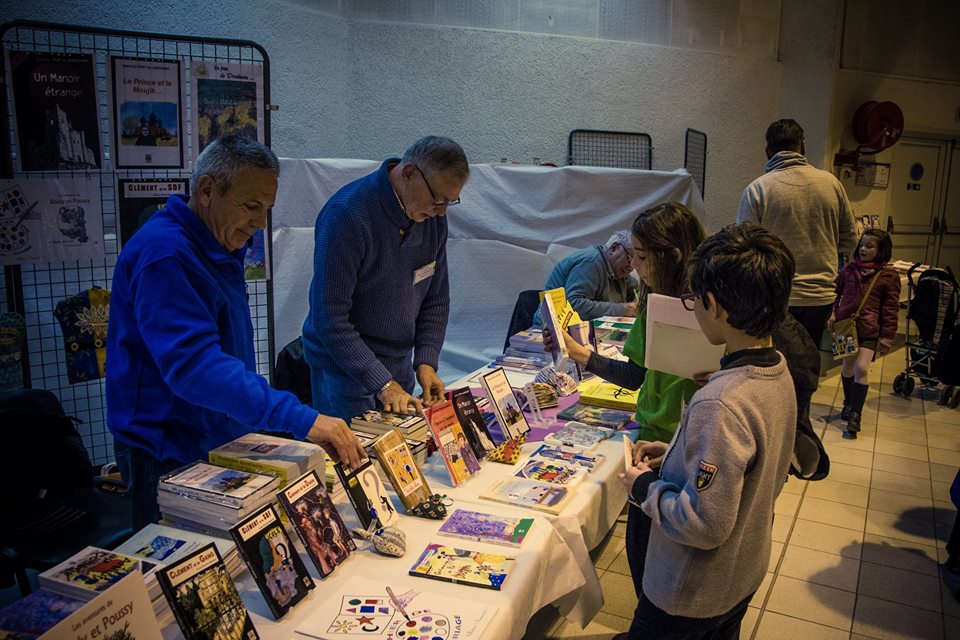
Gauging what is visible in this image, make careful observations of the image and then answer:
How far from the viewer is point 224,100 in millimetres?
3398

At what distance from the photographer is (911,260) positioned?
9359 millimetres

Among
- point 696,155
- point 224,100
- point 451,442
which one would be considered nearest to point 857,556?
point 451,442

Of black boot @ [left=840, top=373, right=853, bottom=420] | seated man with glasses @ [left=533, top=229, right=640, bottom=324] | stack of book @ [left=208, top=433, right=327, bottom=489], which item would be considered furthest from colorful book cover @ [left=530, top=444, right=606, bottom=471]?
black boot @ [left=840, top=373, right=853, bottom=420]

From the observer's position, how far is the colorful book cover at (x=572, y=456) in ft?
7.69

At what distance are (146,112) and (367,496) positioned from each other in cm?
231

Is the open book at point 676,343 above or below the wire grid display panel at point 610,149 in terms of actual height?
below

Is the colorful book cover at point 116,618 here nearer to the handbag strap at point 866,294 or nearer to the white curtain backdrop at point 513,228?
the white curtain backdrop at point 513,228

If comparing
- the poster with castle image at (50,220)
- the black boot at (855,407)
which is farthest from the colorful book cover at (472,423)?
the black boot at (855,407)

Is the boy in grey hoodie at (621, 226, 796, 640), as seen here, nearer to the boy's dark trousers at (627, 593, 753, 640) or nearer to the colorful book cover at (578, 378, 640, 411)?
the boy's dark trousers at (627, 593, 753, 640)

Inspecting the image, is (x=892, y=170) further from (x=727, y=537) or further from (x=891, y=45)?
(x=727, y=537)

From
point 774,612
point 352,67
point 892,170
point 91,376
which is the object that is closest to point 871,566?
point 774,612

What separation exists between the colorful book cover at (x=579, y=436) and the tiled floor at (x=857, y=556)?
0.67 metres

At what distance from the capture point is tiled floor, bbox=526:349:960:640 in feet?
9.73

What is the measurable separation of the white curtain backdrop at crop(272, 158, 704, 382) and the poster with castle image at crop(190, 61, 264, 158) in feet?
6.49
